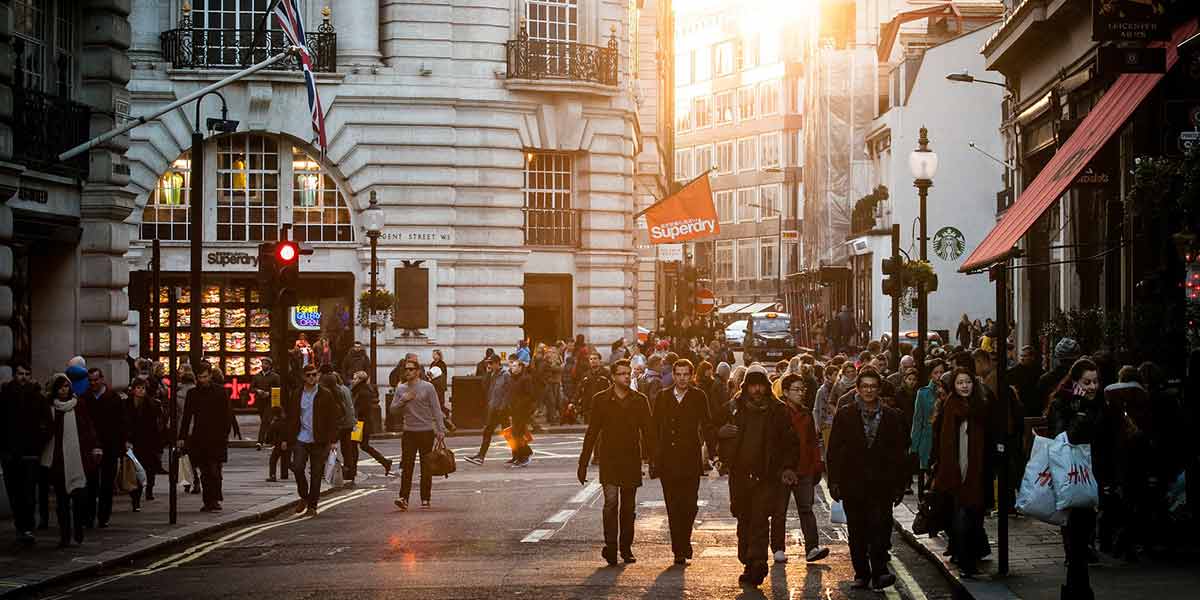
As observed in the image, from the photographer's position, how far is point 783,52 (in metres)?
120

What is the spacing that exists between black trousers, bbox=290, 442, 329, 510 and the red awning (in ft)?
26.2

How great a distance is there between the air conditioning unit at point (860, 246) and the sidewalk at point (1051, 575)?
5060 centimetres

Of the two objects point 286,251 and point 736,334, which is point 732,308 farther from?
point 286,251

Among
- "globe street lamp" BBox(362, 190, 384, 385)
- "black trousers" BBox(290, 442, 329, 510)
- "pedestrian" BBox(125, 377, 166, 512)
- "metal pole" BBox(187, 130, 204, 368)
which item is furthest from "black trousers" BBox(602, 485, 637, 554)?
"globe street lamp" BBox(362, 190, 384, 385)

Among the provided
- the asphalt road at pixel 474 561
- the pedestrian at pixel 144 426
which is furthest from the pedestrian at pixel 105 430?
the pedestrian at pixel 144 426

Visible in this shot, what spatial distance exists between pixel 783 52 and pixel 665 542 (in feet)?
344

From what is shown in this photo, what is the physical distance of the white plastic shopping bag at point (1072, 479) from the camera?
12.7 m

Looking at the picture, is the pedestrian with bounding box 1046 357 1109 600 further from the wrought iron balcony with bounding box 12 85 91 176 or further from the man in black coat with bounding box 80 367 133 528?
the wrought iron balcony with bounding box 12 85 91 176

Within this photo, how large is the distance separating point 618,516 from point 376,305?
78.5 feet

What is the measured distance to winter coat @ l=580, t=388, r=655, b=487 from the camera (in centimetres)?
1631

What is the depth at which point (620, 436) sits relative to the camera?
16.5 m

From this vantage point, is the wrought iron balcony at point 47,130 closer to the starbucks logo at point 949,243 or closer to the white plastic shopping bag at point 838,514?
the white plastic shopping bag at point 838,514

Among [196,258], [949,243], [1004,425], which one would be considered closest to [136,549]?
[196,258]

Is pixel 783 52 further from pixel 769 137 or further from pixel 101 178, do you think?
pixel 101 178
